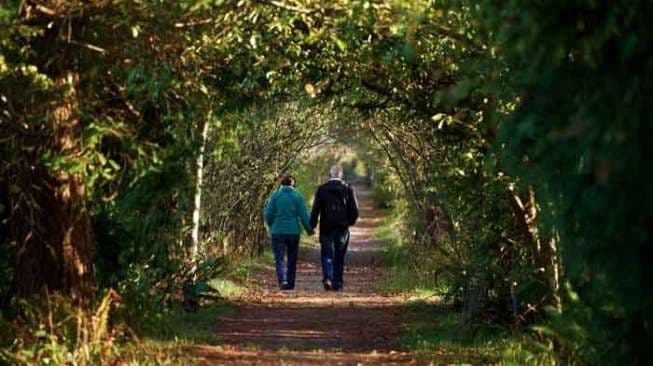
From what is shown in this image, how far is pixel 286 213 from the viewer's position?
20.3 metres

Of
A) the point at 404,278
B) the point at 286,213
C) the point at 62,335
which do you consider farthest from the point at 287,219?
the point at 62,335

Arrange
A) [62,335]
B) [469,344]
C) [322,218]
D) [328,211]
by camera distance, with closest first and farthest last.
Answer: [62,335], [469,344], [328,211], [322,218]

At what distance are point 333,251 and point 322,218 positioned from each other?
58 centimetres

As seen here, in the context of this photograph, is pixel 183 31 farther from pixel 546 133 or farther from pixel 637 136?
pixel 637 136

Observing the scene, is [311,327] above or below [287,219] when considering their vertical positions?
below

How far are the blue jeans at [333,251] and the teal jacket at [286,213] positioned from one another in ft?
1.05

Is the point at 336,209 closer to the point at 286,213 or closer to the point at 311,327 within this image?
the point at 286,213

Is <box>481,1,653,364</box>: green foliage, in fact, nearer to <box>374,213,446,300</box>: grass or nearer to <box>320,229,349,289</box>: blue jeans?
<box>374,213,446,300</box>: grass

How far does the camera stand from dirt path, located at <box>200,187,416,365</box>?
39.9 ft

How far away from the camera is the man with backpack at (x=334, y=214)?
20.0m

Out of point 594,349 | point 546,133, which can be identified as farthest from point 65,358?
point 546,133

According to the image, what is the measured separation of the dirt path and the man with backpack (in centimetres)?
67

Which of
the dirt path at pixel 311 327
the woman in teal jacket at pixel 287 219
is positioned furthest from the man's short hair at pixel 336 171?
the dirt path at pixel 311 327

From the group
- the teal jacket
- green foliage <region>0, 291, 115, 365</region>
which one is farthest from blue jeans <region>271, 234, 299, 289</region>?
green foliage <region>0, 291, 115, 365</region>
